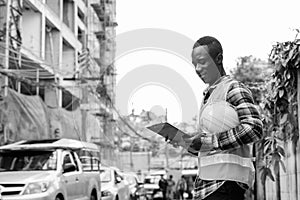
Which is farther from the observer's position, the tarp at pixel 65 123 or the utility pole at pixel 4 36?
the tarp at pixel 65 123

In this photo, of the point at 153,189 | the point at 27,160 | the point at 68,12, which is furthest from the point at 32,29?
the point at 153,189

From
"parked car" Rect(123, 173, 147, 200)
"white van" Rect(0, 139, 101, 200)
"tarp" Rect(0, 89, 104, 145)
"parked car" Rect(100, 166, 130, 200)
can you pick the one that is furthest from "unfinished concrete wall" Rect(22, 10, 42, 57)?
"white van" Rect(0, 139, 101, 200)

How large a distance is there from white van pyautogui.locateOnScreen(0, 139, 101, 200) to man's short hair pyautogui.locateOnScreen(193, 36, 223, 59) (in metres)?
7.30

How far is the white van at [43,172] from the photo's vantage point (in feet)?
31.8

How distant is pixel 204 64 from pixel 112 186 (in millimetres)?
14970

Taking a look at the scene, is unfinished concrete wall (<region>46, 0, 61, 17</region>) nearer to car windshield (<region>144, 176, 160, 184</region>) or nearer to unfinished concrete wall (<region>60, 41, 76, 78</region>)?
unfinished concrete wall (<region>60, 41, 76, 78</region>)

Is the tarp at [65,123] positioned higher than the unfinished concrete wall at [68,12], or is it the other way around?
the unfinished concrete wall at [68,12]

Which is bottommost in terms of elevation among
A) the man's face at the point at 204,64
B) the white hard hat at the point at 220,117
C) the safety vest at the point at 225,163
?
the safety vest at the point at 225,163

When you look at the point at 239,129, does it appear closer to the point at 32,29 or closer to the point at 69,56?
the point at 32,29

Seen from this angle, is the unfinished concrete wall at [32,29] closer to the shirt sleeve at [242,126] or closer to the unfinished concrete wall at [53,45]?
the unfinished concrete wall at [53,45]

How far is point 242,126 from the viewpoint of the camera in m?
2.61

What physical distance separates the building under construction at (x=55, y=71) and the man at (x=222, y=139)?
8156mm

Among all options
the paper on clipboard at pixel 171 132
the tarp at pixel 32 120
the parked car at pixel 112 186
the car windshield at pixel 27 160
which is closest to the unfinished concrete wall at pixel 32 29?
the tarp at pixel 32 120

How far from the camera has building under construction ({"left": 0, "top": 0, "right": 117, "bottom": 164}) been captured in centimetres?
1558
